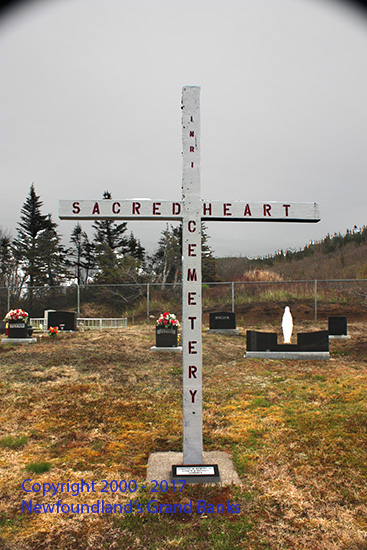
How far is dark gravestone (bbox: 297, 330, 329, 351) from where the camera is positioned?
364 inches

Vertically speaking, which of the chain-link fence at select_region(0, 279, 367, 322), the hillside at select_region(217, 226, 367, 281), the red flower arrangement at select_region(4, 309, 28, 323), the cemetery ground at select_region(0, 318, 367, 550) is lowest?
the cemetery ground at select_region(0, 318, 367, 550)

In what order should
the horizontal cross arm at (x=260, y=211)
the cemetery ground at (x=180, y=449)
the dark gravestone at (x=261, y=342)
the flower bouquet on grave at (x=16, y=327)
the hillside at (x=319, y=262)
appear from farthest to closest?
1. the hillside at (x=319, y=262)
2. the flower bouquet on grave at (x=16, y=327)
3. the dark gravestone at (x=261, y=342)
4. the horizontal cross arm at (x=260, y=211)
5. the cemetery ground at (x=180, y=449)

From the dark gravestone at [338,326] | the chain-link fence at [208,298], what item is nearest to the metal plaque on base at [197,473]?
the dark gravestone at [338,326]

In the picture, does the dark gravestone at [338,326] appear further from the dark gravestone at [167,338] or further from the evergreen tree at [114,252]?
the evergreen tree at [114,252]

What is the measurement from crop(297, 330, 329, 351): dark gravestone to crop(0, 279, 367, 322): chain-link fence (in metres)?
8.79

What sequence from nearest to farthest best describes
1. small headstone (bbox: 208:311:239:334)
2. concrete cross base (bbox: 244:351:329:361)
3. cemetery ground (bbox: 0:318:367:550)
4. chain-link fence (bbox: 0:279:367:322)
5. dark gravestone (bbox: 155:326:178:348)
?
cemetery ground (bbox: 0:318:367:550)
concrete cross base (bbox: 244:351:329:361)
dark gravestone (bbox: 155:326:178:348)
small headstone (bbox: 208:311:239:334)
chain-link fence (bbox: 0:279:367:322)

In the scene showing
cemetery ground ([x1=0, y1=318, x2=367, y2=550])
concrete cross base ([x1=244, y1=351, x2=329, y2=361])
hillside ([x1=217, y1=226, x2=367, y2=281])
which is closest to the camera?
cemetery ground ([x1=0, y1=318, x2=367, y2=550])

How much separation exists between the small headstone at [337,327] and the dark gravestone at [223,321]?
353 centimetres

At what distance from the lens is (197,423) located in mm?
3318

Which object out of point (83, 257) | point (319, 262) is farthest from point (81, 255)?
point (319, 262)

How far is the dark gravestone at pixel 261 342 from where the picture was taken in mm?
9516

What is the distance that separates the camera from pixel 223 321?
14461mm

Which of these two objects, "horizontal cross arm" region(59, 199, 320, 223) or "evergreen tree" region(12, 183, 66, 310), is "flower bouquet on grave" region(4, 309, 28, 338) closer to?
"horizontal cross arm" region(59, 199, 320, 223)

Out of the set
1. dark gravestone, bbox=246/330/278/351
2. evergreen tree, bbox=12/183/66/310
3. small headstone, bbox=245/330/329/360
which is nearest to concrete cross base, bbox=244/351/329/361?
small headstone, bbox=245/330/329/360
